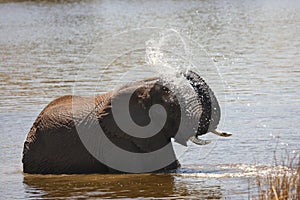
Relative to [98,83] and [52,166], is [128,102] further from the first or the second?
[98,83]

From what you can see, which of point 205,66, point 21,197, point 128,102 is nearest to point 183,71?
point 128,102

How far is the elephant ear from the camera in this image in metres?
10.0

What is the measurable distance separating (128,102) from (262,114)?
3687 mm

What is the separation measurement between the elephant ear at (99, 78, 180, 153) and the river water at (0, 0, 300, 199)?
38cm

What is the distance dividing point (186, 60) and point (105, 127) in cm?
165

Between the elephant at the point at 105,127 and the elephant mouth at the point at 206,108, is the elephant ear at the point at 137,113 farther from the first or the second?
the elephant mouth at the point at 206,108

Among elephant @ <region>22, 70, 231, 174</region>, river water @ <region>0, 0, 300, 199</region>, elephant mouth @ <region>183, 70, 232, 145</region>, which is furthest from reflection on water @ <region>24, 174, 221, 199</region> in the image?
elephant mouth @ <region>183, 70, 232, 145</region>

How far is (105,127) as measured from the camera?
10258mm

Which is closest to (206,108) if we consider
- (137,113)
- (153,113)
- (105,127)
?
(153,113)

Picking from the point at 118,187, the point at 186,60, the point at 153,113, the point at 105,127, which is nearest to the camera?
the point at 118,187

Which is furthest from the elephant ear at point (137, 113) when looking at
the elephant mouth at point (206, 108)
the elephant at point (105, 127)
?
the elephant mouth at point (206, 108)

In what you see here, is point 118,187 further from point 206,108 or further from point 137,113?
point 206,108

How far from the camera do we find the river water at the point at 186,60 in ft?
32.2

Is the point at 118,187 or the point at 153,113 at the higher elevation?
the point at 153,113
